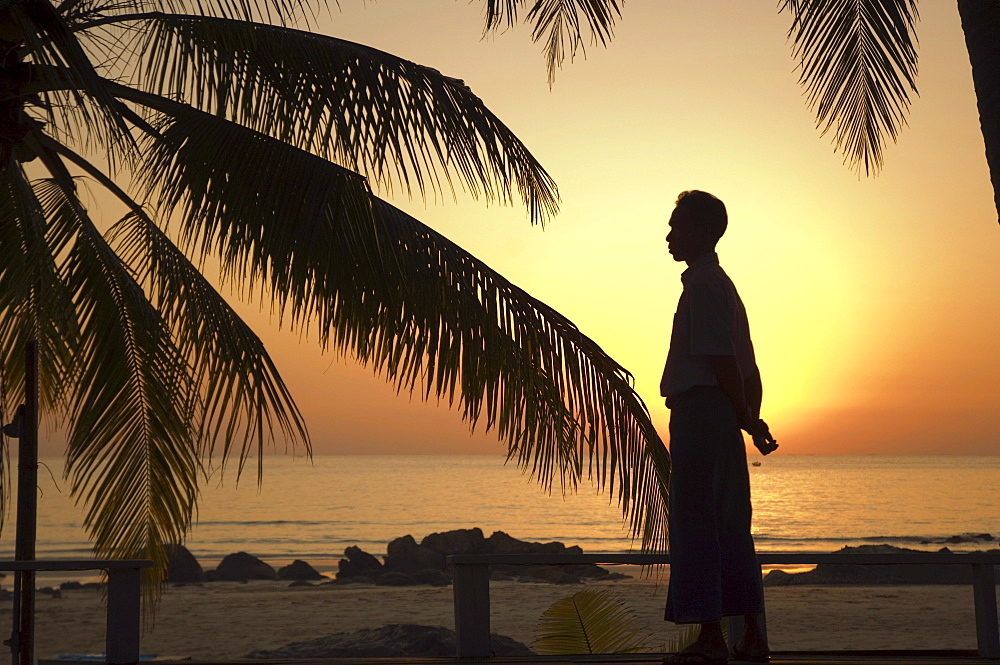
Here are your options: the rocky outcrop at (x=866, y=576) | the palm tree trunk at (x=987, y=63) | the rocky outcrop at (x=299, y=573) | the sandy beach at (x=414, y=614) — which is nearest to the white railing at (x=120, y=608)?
the palm tree trunk at (x=987, y=63)

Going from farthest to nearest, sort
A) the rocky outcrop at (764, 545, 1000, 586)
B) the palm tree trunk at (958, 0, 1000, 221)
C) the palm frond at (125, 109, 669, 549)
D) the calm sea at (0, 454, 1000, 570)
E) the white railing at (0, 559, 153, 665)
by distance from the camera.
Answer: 1. the calm sea at (0, 454, 1000, 570)
2. the rocky outcrop at (764, 545, 1000, 586)
3. the palm frond at (125, 109, 669, 549)
4. the palm tree trunk at (958, 0, 1000, 221)
5. the white railing at (0, 559, 153, 665)

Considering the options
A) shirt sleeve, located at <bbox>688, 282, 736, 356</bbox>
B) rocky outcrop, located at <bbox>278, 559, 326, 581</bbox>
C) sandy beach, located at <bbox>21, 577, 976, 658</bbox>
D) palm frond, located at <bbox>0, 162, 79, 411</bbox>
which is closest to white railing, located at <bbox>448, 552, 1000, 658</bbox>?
shirt sleeve, located at <bbox>688, 282, 736, 356</bbox>

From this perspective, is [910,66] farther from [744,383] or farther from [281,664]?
[281,664]

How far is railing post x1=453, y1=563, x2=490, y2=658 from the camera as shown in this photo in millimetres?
4109

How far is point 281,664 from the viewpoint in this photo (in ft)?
13.6

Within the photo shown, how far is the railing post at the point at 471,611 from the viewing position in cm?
411

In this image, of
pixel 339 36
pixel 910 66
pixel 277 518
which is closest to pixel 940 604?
pixel 910 66

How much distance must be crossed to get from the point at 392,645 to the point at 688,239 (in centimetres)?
1137

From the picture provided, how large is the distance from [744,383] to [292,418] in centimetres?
261

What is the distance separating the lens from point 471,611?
411 centimetres

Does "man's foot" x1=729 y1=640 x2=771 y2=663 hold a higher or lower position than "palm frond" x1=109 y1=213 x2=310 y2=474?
lower

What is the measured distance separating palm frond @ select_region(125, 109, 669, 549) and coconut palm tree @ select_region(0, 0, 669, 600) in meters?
0.01

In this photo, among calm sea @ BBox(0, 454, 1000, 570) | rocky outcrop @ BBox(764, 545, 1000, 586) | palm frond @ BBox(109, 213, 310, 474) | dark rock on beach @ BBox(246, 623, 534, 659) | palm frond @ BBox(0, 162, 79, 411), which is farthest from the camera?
calm sea @ BBox(0, 454, 1000, 570)

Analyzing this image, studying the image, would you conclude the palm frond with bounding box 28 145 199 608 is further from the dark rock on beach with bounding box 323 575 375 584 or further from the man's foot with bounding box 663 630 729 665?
the dark rock on beach with bounding box 323 575 375 584
